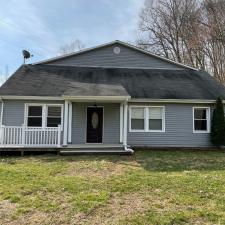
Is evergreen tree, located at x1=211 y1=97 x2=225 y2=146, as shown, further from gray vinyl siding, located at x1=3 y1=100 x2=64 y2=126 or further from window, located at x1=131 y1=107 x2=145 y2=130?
gray vinyl siding, located at x1=3 y1=100 x2=64 y2=126

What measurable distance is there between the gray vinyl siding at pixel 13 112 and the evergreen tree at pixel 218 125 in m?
9.23

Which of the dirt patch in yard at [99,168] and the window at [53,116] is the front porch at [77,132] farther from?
the dirt patch in yard at [99,168]

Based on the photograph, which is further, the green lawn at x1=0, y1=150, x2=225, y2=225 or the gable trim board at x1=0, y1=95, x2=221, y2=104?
the gable trim board at x1=0, y1=95, x2=221, y2=104

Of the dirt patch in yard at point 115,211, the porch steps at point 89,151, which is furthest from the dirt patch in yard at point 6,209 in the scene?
the porch steps at point 89,151

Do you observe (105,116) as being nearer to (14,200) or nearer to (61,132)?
(61,132)

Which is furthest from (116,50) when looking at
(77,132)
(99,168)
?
(99,168)

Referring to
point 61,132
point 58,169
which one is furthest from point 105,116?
point 58,169

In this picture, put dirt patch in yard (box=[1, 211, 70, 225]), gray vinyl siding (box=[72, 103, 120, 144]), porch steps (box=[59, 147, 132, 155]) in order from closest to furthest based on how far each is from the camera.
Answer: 1. dirt patch in yard (box=[1, 211, 70, 225])
2. porch steps (box=[59, 147, 132, 155])
3. gray vinyl siding (box=[72, 103, 120, 144])

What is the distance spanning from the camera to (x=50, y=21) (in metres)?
21.4

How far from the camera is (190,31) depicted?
29.1 metres

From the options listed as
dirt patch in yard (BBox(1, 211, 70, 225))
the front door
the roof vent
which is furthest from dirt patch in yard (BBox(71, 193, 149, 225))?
the roof vent

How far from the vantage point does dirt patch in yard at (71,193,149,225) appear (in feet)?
16.7

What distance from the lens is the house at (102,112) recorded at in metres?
13.5

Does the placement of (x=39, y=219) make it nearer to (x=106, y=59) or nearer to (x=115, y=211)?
(x=115, y=211)
